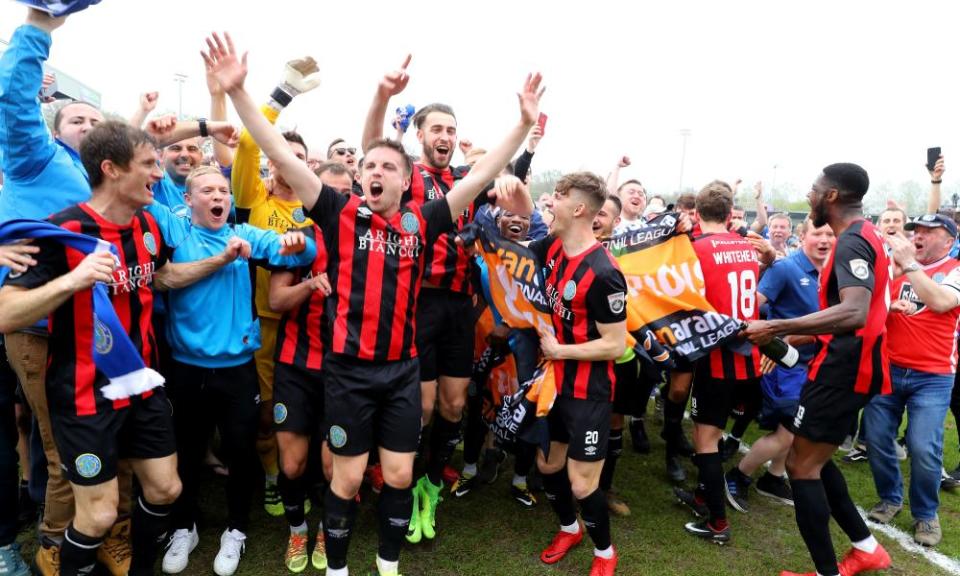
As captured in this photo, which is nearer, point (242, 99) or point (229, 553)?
point (242, 99)

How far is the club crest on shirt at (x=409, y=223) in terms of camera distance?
3297 millimetres

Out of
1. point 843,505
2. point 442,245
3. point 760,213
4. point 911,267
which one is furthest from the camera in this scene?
point 760,213

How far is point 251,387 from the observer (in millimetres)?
3682

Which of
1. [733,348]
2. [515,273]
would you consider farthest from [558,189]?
[733,348]

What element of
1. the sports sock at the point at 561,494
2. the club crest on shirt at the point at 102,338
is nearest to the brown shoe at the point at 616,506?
the sports sock at the point at 561,494

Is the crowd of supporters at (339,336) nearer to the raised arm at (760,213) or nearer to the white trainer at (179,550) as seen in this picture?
the white trainer at (179,550)

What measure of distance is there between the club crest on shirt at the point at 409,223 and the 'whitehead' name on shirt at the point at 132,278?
1.43 m

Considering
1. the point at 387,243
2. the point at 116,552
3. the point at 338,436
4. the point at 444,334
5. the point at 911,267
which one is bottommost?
the point at 116,552

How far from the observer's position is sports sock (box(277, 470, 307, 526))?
3.69 m

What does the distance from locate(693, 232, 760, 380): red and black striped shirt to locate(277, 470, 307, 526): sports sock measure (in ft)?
9.96

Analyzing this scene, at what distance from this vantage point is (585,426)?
3.54 m

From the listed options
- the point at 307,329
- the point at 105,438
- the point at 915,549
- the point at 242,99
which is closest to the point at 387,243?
the point at 307,329

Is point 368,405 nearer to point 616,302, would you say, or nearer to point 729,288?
point 616,302

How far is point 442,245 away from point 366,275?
101cm
